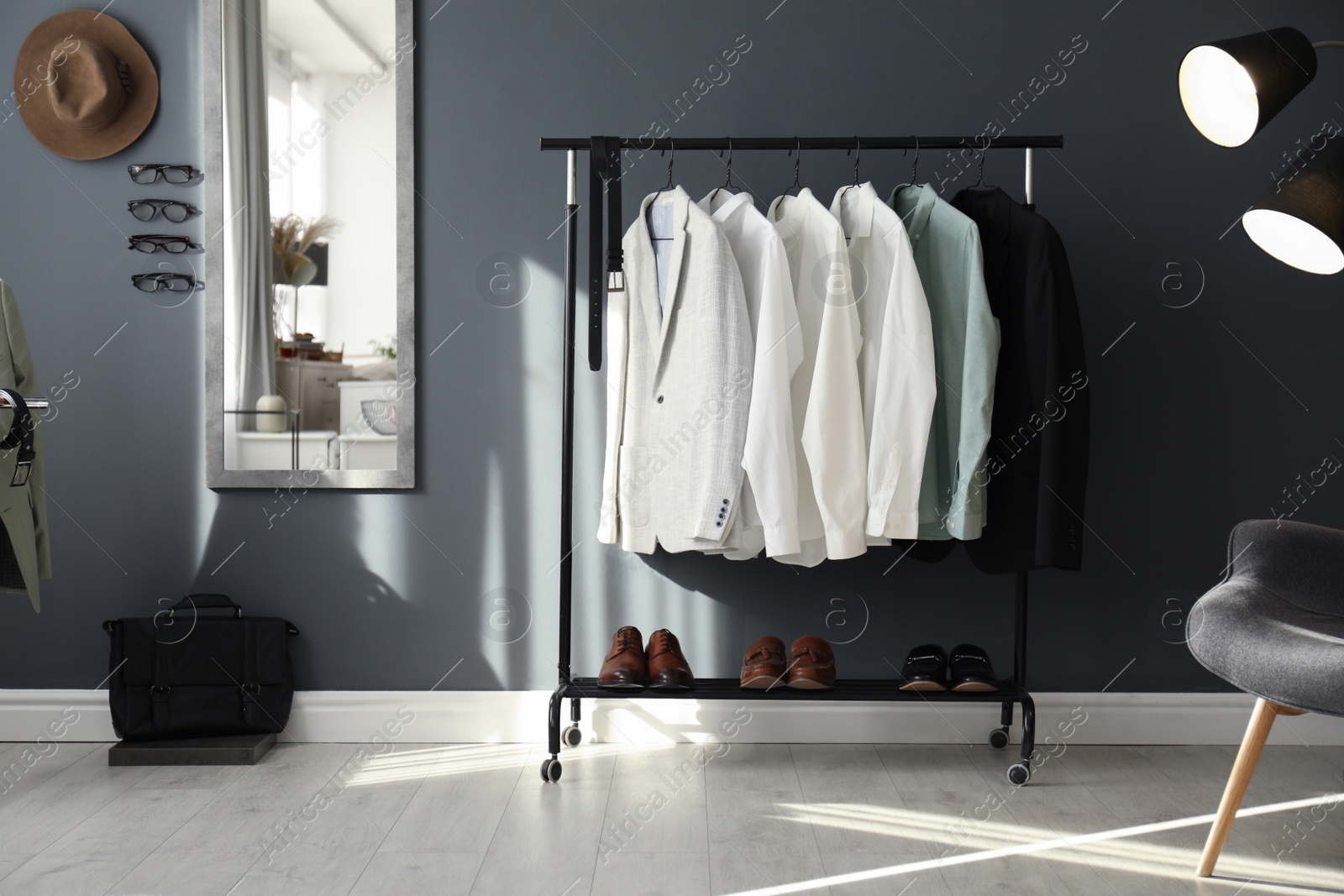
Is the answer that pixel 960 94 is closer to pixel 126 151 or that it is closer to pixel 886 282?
pixel 886 282

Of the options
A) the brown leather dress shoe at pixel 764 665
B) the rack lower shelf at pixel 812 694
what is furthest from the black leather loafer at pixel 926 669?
the brown leather dress shoe at pixel 764 665

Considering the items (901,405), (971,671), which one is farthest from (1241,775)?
(901,405)

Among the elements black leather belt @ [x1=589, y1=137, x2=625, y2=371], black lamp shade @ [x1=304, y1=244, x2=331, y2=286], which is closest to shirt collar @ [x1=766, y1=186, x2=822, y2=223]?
black leather belt @ [x1=589, y1=137, x2=625, y2=371]

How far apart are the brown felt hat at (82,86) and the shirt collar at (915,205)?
1.98 meters

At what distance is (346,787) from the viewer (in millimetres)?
2174

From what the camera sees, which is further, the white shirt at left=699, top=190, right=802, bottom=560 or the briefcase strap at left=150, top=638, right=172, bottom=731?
the briefcase strap at left=150, top=638, right=172, bottom=731

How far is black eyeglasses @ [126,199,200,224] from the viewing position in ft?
8.26

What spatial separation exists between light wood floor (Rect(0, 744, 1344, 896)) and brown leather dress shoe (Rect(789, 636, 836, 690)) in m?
0.23

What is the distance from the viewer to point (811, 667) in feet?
7.29

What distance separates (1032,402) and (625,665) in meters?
1.11

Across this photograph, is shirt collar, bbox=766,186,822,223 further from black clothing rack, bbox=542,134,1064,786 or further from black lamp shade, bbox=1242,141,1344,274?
black lamp shade, bbox=1242,141,1344,274

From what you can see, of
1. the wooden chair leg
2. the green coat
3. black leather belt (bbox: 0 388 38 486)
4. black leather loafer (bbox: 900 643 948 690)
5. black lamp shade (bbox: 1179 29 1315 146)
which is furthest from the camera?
black leather loafer (bbox: 900 643 948 690)

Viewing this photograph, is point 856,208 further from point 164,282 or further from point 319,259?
point 164,282

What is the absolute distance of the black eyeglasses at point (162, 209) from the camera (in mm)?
2518
